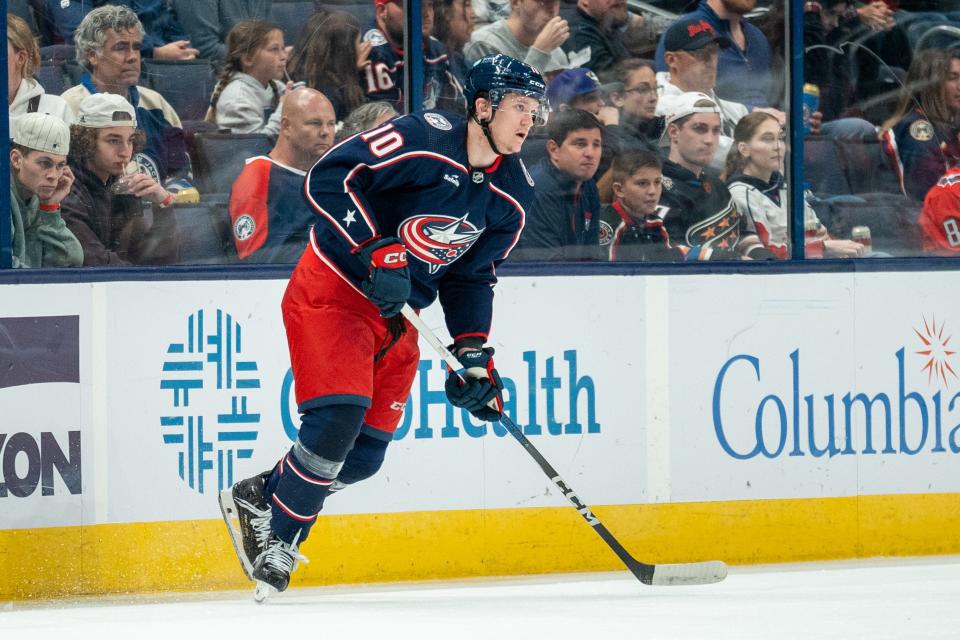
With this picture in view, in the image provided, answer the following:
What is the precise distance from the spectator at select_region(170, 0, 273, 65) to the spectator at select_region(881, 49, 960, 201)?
195cm

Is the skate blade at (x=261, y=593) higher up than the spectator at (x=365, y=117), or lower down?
lower down

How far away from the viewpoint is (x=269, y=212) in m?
3.80

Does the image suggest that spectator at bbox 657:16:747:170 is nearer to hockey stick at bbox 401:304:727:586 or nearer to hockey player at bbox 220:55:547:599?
hockey player at bbox 220:55:547:599

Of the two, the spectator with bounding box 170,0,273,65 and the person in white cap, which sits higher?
the spectator with bounding box 170,0,273,65

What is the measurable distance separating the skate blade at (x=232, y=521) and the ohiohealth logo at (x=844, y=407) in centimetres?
141

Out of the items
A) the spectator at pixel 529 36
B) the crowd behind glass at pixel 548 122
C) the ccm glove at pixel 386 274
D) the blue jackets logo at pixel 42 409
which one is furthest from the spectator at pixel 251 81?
the ccm glove at pixel 386 274

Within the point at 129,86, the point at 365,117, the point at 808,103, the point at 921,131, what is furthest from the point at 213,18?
the point at 921,131

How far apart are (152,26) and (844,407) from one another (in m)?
2.24

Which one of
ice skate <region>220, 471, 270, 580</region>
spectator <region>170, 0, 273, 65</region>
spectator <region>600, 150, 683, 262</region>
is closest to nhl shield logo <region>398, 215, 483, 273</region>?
ice skate <region>220, 471, 270, 580</region>

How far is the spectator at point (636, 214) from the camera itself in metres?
4.00

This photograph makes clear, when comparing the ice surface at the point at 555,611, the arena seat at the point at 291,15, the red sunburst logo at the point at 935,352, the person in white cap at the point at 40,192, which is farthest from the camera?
the red sunburst logo at the point at 935,352

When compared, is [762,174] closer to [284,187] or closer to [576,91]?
[576,91]

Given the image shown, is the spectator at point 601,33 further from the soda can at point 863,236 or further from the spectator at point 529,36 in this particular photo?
the soda can at point 863,236

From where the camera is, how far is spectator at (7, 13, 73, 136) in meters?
3.56
